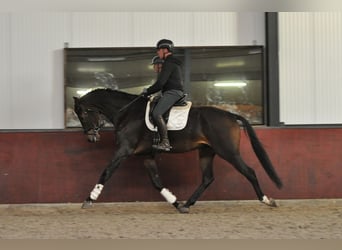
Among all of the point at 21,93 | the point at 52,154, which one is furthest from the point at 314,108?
the point at 21,93

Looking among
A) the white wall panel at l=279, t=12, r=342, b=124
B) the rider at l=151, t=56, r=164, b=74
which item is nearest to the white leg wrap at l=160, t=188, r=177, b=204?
the rider at l=151, t=56, r=164, b=74

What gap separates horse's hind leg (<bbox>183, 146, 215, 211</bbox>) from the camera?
27.3ft

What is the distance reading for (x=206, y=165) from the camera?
8469 mm

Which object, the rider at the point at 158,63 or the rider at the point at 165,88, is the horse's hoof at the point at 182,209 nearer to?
the rider at the point at 165,88

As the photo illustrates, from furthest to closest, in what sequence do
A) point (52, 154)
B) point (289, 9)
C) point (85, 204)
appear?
point (52, 154)
point (85, 204)
point (289, 9)

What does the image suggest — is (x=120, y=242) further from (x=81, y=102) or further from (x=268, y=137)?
(x=268, y=137)

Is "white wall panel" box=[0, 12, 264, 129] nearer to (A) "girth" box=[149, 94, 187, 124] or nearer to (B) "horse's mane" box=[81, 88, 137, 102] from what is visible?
(B) "horse's mane" box=[81, 88, 137, 102]

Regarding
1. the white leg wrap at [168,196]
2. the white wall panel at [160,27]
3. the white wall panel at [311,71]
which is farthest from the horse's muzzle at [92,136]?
the white wall panel at [311,71]

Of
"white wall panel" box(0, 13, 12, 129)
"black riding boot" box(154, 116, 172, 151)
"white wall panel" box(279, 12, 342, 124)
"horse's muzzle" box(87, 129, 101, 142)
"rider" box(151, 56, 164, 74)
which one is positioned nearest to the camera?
"black riding boot" box(154, 116, 172, 151)

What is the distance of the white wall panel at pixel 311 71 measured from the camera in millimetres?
9453

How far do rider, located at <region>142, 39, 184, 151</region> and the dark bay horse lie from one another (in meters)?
0.29

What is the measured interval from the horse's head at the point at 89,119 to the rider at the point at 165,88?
1.05 m

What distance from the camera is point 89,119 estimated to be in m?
8.54

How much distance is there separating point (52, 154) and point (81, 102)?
46.7 inches
